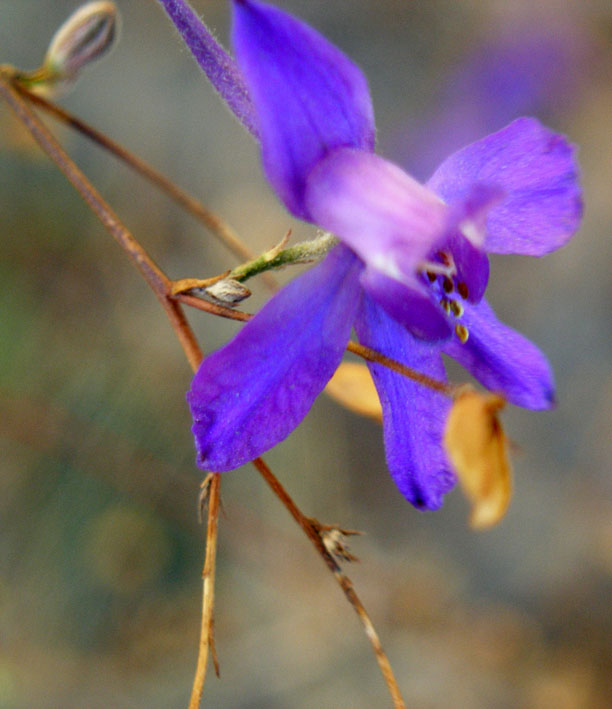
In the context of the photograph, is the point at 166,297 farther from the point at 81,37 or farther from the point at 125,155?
the point at 81,37

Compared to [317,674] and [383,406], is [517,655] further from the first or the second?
[383,406]

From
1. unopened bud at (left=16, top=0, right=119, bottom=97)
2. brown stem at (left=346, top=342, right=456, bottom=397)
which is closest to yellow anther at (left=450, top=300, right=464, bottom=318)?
brown stem at (left=346, top=342, right=456, bottom=397)

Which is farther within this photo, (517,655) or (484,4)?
(484,4)

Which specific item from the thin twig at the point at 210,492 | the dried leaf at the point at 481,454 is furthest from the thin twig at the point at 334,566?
the dried leaf at the point at 481,454

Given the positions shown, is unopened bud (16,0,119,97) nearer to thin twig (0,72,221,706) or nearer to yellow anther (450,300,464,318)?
thin twig (0,72,221,706)

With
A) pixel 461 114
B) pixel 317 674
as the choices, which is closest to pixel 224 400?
pixel 317 674

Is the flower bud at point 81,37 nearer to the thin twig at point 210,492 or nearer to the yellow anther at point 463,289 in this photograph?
the thin twig at point 210,492
